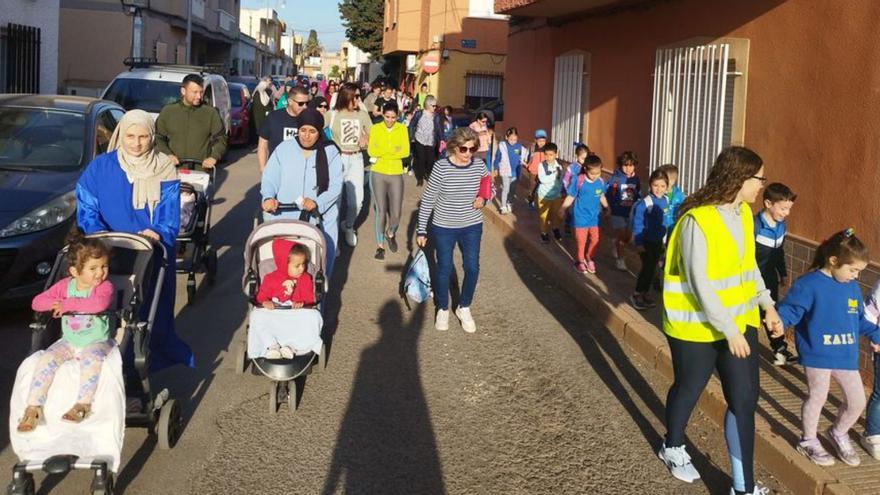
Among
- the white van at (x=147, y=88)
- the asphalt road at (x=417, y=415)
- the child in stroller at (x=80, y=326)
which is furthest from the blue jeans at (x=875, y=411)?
the white van at (x=147, y=88)

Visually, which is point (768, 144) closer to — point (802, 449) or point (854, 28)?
point (854, 28)

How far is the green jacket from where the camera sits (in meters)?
9.11

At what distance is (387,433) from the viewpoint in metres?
Result: 5.26

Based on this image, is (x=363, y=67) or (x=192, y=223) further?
(x=363, y=67)

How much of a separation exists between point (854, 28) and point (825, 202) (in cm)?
136

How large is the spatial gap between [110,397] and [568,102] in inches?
444

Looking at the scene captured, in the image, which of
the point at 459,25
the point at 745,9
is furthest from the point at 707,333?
the point at 459,25

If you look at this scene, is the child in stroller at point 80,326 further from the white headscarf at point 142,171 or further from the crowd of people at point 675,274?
the white headscarf at point 142,171

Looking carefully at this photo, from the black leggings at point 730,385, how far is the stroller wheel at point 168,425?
9.24ft

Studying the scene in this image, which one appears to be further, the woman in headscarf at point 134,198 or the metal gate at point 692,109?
the metal gate at point 692,109

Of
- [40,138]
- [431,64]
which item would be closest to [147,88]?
[40,138]

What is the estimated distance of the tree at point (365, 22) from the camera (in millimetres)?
52344

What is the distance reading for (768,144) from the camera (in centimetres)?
776

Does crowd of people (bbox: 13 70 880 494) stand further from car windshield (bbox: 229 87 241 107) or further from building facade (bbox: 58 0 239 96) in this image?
building facade (bbox: 58 0 239 96)
